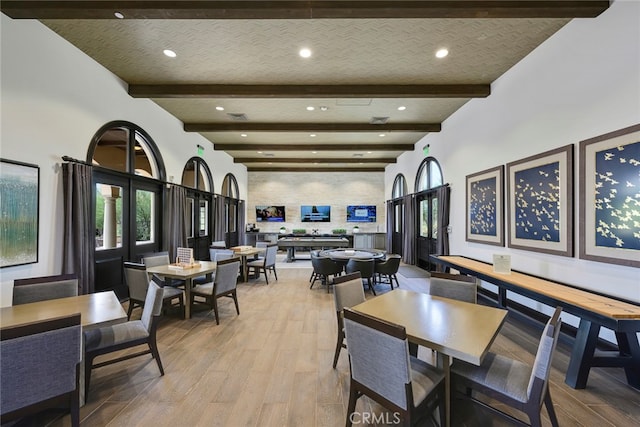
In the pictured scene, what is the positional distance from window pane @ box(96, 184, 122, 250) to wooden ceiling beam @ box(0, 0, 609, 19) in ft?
7.64

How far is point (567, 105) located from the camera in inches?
114

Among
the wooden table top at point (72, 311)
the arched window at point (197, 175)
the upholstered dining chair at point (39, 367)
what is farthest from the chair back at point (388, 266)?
the arched window at point (197, 175)

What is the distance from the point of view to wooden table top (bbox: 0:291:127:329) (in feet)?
6.14

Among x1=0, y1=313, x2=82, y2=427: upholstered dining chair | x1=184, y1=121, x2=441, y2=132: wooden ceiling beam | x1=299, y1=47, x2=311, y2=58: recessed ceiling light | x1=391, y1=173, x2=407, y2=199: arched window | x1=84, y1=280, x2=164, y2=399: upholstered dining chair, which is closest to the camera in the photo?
x1=0, y1=313, x2=82, y2=427: upholstered dining chair

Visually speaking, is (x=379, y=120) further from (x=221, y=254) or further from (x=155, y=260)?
(x=155, y=260)

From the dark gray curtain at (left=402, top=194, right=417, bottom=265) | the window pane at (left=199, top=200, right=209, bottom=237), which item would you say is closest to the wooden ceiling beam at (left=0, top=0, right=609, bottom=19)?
the window pane at (left=199, top=200, right=209, bottom=237)

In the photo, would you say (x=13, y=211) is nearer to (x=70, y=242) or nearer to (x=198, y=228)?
(x=70, y=242)

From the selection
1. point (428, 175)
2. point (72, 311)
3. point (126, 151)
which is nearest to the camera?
point (72, 311)

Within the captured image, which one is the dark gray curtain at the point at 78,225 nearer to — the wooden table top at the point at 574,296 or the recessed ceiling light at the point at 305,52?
the recessed ceiling light at the point at 305,52

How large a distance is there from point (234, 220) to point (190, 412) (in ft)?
26.9

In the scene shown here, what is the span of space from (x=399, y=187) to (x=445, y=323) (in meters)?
8.08

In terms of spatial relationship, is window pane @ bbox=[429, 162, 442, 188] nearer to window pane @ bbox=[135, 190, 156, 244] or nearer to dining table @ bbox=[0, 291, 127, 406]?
dining table @ bbox=[0, 291, 127, 406]

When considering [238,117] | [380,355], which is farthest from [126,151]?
[380,355]

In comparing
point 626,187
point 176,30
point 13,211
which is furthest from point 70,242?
point 626,187
